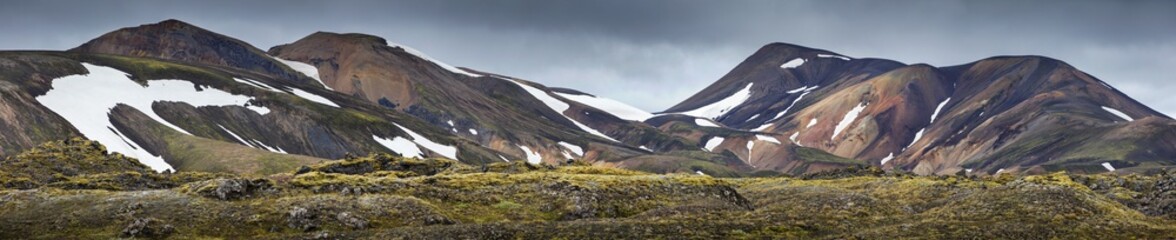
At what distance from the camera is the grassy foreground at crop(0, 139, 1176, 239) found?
137 ft

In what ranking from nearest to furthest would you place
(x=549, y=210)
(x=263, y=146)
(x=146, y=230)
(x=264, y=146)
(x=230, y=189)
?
1. (x=146, y=230)
2. (x=230, y=189)
3. (x=549, y=210)
4. (x=263, y=146)
5. (x=264, y=146)

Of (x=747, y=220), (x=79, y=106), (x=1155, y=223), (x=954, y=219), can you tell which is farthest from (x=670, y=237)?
(x=79, y=106)

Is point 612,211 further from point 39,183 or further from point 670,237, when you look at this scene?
point 39,183

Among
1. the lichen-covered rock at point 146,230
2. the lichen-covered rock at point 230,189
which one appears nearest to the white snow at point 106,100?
the lichen-covered rock at point 230,189

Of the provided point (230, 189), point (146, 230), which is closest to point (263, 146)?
point (230, 189)

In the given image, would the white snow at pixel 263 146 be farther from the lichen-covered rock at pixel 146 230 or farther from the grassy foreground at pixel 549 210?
the lichen-covered rock at pixel 146 230

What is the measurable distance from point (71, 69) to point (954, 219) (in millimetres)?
187192

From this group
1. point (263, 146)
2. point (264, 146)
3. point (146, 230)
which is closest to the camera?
point (146, 230)

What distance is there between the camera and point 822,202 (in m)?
57.6

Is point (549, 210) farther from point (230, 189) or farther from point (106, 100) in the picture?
point (106, 100)

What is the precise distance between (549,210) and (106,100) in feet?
475

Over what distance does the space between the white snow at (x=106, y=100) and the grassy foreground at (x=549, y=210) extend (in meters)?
78.0

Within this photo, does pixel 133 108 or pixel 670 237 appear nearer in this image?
pixel 670 237

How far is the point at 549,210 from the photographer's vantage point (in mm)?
52656
